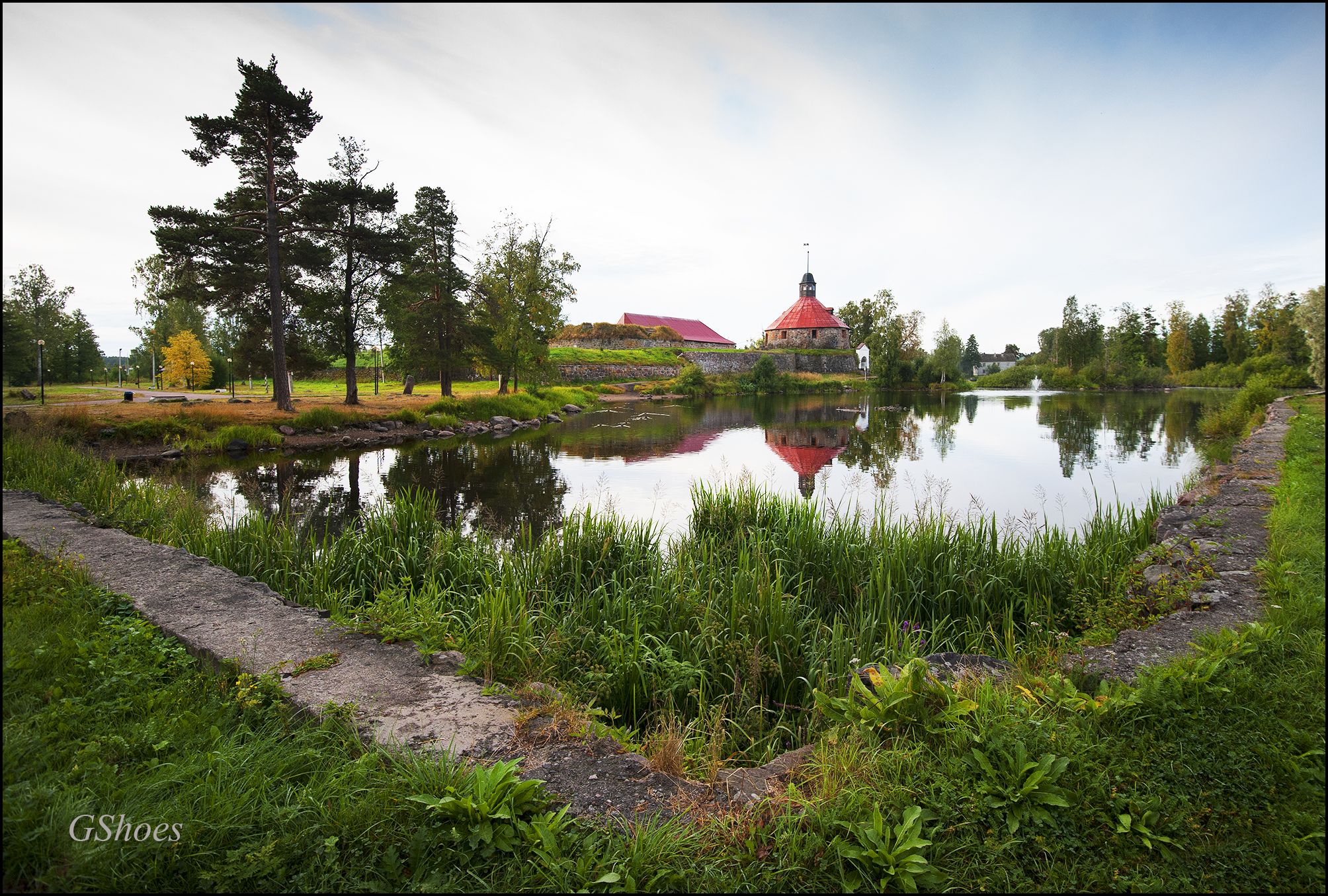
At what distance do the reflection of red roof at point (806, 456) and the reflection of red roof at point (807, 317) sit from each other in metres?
49.9

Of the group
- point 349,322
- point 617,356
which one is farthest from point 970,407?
point 349,322

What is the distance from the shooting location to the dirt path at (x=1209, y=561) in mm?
4086

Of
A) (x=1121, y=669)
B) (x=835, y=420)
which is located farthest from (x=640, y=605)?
(x=835, y=420)

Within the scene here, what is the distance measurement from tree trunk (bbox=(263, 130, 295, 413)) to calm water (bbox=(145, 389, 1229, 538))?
4338mm

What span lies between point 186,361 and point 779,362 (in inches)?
1899

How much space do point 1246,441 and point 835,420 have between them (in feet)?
53.0

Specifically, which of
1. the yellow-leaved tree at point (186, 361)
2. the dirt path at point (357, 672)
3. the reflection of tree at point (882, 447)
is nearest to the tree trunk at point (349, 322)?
the yellow-leaved tree at point (186, 361)

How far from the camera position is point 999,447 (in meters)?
19.5

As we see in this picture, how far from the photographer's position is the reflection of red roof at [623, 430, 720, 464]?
61.2 ft

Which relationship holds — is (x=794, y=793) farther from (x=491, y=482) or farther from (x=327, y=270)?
(x=327, y=270)

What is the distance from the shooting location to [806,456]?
1870 centimetres

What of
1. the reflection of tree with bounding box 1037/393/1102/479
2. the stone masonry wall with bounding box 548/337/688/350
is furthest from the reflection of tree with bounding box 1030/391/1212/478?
the stone masonry wall with bounding box 548/337/688/350

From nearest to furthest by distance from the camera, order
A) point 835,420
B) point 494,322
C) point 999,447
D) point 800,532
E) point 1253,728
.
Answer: point 1253,728 < point 800,532 < point 999,447 < point 835,420 < point 494,322

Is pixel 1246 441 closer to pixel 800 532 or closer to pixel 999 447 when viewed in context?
pixel 999 447
